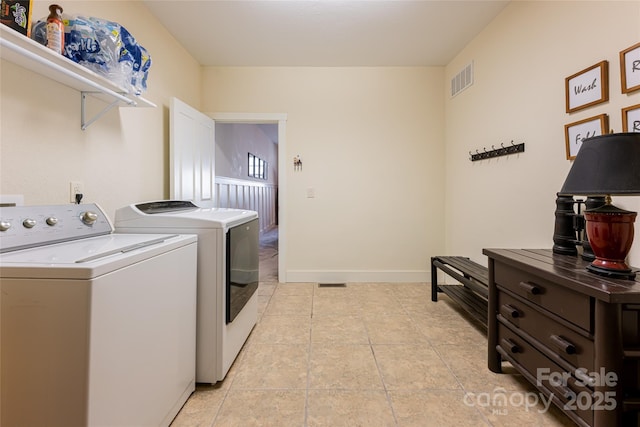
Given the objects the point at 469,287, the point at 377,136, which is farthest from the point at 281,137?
the point at 469,287

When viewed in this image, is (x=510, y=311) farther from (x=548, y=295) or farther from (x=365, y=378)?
(x=365, y=378)

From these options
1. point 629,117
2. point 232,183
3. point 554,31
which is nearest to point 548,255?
point 629,117

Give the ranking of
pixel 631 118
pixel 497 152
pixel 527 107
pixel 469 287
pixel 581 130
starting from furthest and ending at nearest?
pixel 497 152, pixel 469 287, pixel 527 107, pixel 581 130, pixel 631 118

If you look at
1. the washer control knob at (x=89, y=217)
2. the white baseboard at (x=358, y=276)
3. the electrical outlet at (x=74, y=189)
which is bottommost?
the white baseboard at (x=358, y=276)

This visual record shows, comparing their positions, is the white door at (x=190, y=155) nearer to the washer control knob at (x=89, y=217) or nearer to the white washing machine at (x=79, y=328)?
the washer control knob at (x=89, y=217)

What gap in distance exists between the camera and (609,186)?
3.26 feet

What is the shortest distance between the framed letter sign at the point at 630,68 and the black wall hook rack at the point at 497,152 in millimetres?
682

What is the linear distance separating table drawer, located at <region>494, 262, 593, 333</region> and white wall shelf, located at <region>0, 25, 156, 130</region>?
2.34m

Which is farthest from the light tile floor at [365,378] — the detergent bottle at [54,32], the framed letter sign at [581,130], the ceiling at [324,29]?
the ceiling at [324,29]

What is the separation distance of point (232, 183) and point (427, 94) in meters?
3.08

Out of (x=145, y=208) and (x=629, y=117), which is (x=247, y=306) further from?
(x=629, y=117)

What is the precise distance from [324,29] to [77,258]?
2566 mm

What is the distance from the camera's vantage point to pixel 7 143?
119cm

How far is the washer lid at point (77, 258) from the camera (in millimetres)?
775
